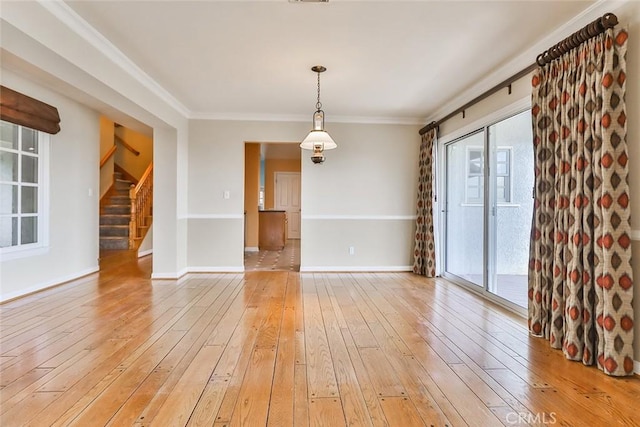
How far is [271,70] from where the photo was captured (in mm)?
3582

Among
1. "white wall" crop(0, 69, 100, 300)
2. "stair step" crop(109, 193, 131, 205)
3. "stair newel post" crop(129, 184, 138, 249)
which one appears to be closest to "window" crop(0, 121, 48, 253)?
"white wall" crop(0, 69, 100, 300)

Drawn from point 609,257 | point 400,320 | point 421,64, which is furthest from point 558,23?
point 400,320

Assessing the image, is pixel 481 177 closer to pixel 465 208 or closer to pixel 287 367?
pixel 465 208

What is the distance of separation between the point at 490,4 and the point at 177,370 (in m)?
3.25

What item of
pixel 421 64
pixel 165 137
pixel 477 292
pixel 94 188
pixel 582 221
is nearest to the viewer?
pixel 582 221

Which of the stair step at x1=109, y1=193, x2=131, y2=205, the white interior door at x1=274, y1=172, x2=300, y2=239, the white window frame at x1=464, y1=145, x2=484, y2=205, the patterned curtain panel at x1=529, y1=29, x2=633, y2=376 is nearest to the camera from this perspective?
the patterned curtain panel at x1=529, y1=29, x2=633, y2=376

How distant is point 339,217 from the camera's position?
5559 mm

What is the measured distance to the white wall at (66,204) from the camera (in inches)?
154

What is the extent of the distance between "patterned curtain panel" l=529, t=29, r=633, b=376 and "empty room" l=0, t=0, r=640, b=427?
14 mm

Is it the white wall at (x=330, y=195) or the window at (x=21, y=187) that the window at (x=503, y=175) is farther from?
the window at (x=21, y=187)

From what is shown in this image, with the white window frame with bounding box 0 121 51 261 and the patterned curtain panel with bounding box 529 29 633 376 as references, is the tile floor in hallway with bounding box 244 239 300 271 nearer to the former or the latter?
the white window frame with bounding box 0 121 51 261

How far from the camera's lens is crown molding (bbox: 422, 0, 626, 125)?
2.38 m

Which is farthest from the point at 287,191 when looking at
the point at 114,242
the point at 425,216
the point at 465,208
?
the point at 465,208

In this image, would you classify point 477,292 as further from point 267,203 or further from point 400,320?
point 267,203
